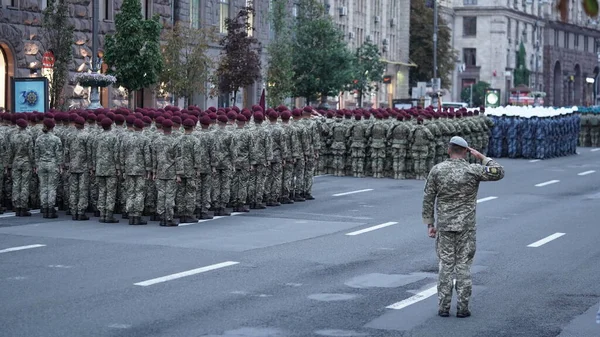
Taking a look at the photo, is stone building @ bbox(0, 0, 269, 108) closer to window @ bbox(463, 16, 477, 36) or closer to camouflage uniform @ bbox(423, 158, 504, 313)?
camouflage uniform @ bbox(423, 158, 504, 313)

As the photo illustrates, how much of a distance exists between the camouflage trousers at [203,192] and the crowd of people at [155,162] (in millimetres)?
23

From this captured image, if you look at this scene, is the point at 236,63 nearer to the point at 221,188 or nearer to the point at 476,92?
the point at 221,188

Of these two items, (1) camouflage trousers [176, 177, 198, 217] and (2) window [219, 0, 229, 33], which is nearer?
(1) camouflage trousers [176, 177, 198, 217]

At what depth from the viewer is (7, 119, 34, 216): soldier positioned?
Answer: 2206 cm

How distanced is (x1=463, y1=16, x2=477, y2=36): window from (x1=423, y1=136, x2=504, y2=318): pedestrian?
10117cm

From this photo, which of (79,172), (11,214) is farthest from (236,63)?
(79,172)

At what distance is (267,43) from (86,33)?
58.3ft

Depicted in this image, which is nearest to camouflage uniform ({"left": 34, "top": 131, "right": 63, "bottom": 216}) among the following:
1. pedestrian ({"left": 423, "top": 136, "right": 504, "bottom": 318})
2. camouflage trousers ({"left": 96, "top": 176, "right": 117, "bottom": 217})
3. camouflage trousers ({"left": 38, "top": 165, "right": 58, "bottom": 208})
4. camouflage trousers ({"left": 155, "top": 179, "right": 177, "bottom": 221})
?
camouflage trousers ({"left": 38, "top": 165, "right": 58, "bottom": 208})

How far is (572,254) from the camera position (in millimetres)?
17969

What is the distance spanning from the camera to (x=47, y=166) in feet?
71.7

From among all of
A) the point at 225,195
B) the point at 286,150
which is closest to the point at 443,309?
the point at 225,195

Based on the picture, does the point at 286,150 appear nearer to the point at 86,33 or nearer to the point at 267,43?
the point at 86,33

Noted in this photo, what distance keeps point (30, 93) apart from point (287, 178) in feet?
29.3

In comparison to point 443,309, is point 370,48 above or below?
above
